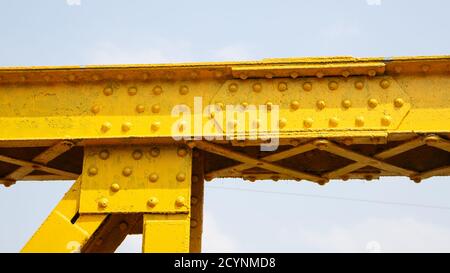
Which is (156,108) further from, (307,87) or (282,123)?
(307,87)

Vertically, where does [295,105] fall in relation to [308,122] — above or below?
above

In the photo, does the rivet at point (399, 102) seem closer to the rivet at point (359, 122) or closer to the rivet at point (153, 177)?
the rivet at point (359, 122)

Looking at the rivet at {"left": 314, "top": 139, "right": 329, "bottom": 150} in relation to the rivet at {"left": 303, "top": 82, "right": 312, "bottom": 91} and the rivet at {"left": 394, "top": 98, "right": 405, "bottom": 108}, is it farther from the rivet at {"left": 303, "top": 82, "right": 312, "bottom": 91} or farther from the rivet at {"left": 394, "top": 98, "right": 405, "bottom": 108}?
the rivet at {"left": 394, "top": 98, "right": 405, "bottom": 108}

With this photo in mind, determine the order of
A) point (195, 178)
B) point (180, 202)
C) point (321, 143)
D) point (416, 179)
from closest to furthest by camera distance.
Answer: point (180, 202), point (321, 143), point (195, 178), point (416, 179)

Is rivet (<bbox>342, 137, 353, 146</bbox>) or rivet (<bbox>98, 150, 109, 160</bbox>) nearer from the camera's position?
rivet (<bbox>342, 137, 353, 146</bbox>)

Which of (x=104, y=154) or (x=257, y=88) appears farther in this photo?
(x=257, y=88)

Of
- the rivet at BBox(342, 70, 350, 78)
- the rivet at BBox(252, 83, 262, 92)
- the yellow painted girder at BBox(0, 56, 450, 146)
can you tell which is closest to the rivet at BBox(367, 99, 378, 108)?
the yellow painted girder at BBox(0, 56, 450, 146)

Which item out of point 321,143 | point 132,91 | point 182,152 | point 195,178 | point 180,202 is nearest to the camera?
point 180,202

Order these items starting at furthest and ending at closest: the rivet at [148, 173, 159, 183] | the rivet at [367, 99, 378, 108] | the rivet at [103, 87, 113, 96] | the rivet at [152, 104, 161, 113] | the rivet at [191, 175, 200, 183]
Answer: the rivet at [191, 175, 200, 183]
the rivet at [103, 87, 113, 96]
the rivet at [152, 104, 161, 113]
the rivet at [367, 99, 378, 108]
the rivet at [148, 173, 159, 183]

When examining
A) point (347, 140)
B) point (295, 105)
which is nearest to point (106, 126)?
point (295, 105)

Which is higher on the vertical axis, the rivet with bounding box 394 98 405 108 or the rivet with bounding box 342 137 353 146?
the rivet with bounding box 394 98 405 108

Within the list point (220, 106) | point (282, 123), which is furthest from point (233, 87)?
point (282, 123)

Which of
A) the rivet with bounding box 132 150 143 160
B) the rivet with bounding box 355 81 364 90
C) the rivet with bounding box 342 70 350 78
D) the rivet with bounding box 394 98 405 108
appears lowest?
the rivet with bounding box 132 150 143 160

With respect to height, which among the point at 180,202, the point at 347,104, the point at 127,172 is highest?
the point at 347,104
